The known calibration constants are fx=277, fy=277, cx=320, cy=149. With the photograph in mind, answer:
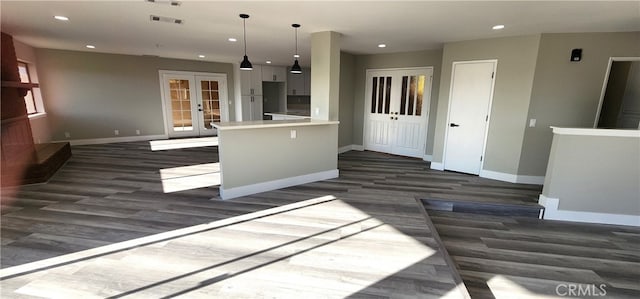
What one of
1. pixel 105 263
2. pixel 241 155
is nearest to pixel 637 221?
pixel 241 155

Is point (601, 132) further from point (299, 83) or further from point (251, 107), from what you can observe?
point (251, 107)

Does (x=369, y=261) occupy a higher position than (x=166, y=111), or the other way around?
(x=166, y=111)

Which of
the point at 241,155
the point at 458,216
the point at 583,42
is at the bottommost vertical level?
the point at 458,216

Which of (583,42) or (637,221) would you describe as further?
(583,42)

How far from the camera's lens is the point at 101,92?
7098 mm

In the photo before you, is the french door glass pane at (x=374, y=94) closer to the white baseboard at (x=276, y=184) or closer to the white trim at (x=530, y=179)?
the white baseboard at (x=276, y=184)

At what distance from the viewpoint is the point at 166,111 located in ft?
26.6

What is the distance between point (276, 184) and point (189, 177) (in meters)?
1.63

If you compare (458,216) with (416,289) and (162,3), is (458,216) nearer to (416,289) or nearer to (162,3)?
(416,289)

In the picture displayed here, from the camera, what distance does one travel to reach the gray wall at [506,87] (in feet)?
14.4

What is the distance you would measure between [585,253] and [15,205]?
6.49 meters

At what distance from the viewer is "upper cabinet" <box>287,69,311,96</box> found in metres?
9.78

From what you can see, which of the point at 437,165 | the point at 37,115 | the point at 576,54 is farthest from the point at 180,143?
the point at 576,54

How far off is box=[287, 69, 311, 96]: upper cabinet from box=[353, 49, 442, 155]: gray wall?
11.2 ft
